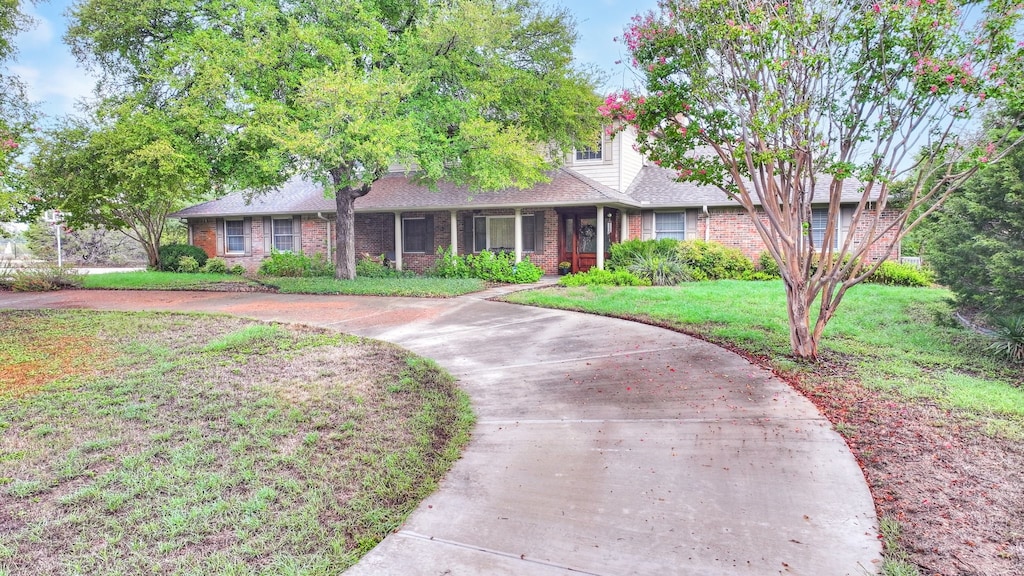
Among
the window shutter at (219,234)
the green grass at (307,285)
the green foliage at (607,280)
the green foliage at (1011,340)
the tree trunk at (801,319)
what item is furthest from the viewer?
the window shutter at (219,234)

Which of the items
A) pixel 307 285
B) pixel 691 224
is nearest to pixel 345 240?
pixel 307 285

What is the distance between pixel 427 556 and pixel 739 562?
56.4 inches

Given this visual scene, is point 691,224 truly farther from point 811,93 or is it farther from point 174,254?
point 174,254

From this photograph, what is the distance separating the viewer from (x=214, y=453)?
12.8ft

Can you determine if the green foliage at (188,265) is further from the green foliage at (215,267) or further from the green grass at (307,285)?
the green grass at (307,285)

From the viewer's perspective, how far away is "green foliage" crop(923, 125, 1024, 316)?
7.04m

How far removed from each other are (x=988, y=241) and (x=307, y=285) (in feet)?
42.6

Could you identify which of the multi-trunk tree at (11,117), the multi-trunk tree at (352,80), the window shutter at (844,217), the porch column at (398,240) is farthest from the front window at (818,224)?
the multi-trunk tree at (11,117)

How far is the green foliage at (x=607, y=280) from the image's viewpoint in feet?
45.3

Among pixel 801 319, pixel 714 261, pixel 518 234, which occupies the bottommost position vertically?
pixel 801 319

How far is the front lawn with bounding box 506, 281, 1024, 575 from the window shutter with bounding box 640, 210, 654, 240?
730cm

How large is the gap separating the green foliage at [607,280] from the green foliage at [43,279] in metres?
12.7

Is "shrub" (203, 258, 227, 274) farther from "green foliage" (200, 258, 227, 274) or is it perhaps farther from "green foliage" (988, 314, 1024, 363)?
"green foliage" (988, 314, 1024, 363)

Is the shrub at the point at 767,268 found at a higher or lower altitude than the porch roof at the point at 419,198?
lower
